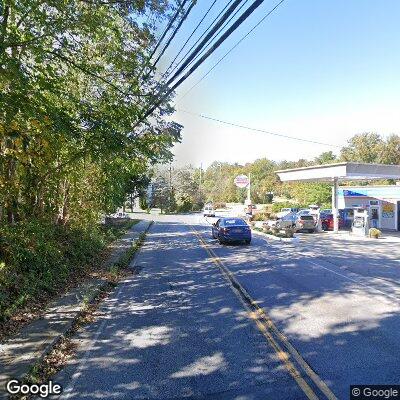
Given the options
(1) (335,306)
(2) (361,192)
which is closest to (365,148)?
(2) (361,192)

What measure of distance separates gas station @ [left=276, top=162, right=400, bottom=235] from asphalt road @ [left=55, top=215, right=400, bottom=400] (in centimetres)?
1802

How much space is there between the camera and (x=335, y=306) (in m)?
9.34

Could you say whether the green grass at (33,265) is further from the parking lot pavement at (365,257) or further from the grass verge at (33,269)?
the parking lot pavement at (365,257)

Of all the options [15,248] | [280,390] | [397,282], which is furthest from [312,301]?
[15,248]

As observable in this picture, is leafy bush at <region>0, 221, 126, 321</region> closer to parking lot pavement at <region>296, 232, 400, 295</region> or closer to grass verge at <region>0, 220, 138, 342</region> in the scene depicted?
grass verge at <region>0, 220, 138, 342</region>

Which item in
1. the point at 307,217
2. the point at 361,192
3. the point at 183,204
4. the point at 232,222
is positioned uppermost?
the point at 361,192

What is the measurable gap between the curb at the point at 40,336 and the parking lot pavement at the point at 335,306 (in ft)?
13.5

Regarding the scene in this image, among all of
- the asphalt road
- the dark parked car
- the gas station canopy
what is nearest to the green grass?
the asphalt road

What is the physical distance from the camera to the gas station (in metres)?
30.2

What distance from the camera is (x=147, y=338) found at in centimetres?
741

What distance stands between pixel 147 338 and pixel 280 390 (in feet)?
9.61

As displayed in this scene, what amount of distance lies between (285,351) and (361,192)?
33.9 m

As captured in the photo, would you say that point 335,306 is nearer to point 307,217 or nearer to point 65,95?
point 65,95

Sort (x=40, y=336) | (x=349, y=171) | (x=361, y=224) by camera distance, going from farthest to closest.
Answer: (x=361, y=224)
(x=349, y=171)
(x=40, y=336)
